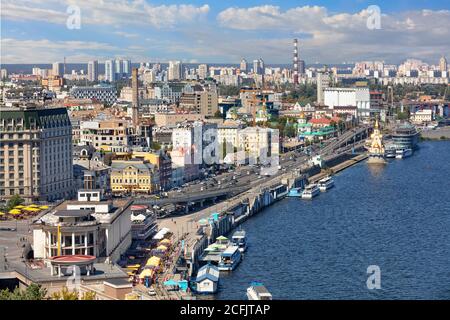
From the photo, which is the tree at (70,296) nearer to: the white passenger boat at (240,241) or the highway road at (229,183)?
the white passenger boat at (240,241)

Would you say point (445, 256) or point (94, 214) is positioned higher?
point (94, 214)

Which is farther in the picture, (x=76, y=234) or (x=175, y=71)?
(x=175, y=71)

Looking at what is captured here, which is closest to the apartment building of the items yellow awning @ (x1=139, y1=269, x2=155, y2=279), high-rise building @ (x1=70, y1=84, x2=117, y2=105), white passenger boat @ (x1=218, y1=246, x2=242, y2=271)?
white passenger boat @ (x1=218, y1=246, x2=242, y2=271)

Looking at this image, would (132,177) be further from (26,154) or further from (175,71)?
(175,71)

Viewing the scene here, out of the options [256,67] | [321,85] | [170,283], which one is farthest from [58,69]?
[170,283]

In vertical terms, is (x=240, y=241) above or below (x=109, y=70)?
below

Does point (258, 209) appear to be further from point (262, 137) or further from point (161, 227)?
point (262, 137)
